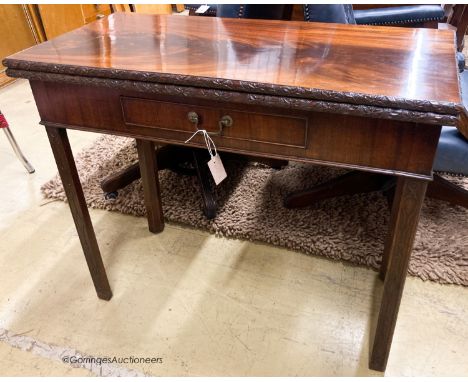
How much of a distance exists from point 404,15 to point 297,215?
2.97 ft

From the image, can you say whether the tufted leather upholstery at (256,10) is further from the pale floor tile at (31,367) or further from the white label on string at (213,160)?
the pale floor tile at (31,367)

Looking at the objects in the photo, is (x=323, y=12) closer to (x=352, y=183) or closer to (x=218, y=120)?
(x=352, y=183)

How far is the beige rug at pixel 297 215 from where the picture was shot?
125 centimetres

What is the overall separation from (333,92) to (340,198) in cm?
87

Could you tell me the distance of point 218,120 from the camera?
0.78 meters

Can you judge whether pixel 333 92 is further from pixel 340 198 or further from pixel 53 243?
pixel 53 243

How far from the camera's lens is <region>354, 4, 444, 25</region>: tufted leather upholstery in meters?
1.65

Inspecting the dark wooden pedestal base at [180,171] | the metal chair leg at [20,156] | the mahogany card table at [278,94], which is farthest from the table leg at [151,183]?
the metal chair leg at [20,156]

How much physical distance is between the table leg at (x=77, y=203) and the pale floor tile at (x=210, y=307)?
72 millimetres

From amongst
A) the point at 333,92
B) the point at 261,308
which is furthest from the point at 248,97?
the point at 261,308

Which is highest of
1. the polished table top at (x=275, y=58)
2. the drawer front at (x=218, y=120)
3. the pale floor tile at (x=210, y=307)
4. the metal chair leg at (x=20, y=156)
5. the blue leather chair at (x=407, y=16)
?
the polished table top at (x=275, y=58)

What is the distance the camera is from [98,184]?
160cm

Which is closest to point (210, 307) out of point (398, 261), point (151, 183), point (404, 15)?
point (151, 183)

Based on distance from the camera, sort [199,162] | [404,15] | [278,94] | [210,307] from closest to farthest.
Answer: [278,94] < [210,307] < [199,162] < [404,15]
